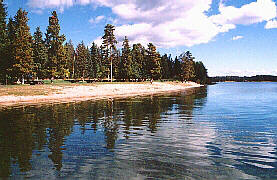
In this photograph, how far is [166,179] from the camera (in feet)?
20.9

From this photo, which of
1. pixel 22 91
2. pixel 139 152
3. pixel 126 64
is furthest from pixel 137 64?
pixel 139 152

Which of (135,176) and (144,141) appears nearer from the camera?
(135,176)

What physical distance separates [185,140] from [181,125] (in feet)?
13.2

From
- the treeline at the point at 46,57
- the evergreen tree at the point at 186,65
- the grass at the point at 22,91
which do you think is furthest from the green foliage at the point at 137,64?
the grass at the point at 22,91

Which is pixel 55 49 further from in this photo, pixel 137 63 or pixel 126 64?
pixel 137 63

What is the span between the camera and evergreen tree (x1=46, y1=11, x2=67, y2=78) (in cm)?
5800

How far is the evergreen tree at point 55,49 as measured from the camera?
190 ft

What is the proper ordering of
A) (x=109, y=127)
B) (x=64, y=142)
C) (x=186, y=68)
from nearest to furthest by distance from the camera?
(x=64, y=142) < (x=109, y=127) < (x=186, y=68)

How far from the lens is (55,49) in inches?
2325

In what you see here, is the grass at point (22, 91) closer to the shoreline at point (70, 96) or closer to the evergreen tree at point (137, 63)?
the shoreline at point (70, 96)

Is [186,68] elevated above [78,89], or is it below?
above

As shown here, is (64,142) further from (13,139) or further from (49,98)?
(49,98)

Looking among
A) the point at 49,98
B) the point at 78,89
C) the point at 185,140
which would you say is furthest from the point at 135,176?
the point at 78,89

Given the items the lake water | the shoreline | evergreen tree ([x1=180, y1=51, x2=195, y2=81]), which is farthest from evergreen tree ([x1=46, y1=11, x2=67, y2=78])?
evergreen tree ([x1=180, y1=51, x2=195, y2=81])
